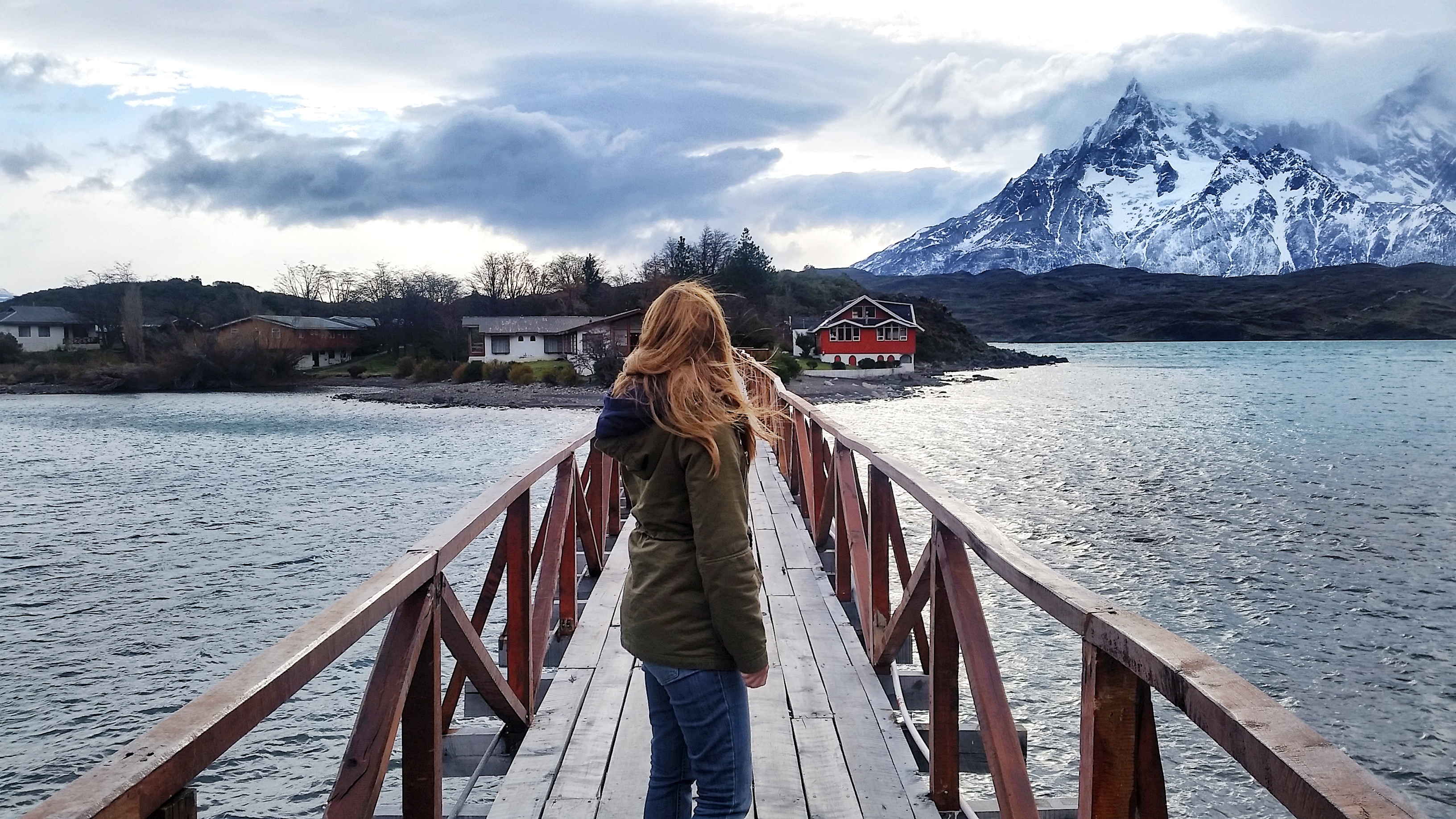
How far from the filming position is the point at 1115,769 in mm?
2064

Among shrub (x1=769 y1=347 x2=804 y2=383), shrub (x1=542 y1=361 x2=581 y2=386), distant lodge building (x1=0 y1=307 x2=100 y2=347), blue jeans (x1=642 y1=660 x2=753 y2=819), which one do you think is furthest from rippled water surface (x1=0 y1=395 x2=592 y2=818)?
distant lodge building (x1=0 y1=307 x2=100 y2=347)

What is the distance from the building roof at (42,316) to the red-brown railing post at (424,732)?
343 feet

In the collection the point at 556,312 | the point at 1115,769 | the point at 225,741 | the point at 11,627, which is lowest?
the point at 11,627

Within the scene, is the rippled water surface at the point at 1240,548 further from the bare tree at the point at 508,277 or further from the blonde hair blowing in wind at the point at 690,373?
the bare tree at the point at 508,277

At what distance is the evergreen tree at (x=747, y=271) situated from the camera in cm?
7538

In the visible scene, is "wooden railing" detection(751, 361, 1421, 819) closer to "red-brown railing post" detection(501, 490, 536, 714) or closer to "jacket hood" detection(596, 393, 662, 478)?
"jacket hood" detection(596, 393, 662, 478)

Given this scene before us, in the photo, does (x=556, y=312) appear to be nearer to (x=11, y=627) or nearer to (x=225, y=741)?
(x=11, y=627)

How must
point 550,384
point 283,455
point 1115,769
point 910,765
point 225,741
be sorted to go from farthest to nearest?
point 550,384
point 283,455
point 910,765
point 1115,769
point 225,741

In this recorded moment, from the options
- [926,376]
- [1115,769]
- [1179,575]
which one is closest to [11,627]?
[1115,769]

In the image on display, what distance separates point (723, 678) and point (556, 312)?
91658 millimetres

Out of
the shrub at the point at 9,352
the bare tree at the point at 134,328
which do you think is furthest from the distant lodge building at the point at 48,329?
the shrub at the point at 9,352

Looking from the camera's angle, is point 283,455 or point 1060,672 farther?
point 283,455

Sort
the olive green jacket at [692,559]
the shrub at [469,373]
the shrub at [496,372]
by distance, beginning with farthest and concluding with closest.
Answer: the shrub at [469,373] → the shrub at [496,372] → the olive green jacket at [692,559]


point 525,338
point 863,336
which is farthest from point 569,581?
point 525,338
